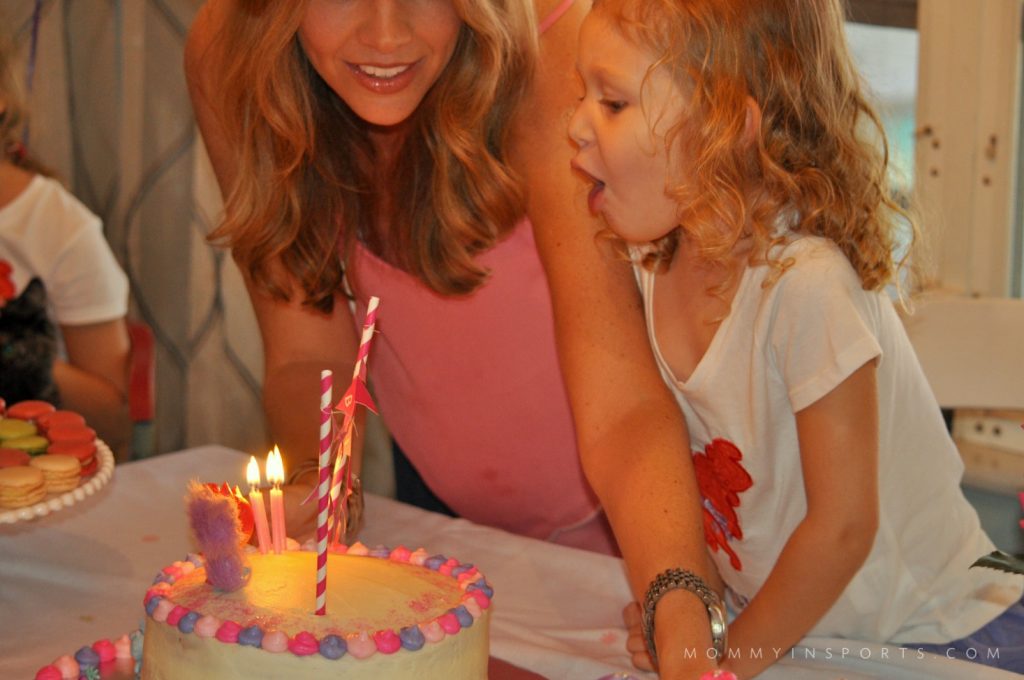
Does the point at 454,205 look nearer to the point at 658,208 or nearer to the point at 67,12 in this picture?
the point at 658,208

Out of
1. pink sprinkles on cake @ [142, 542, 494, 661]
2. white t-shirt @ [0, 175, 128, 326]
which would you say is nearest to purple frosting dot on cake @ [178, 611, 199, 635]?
pink sprinkles on cake @ [142, 542, 494, 661]

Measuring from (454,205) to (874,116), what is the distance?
18.7 inches

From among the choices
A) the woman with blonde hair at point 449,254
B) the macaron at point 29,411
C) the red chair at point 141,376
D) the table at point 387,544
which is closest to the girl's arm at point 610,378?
the woman with blonde hair at point 449,254

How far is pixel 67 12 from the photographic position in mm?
2881

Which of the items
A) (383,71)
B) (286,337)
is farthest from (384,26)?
(286,337)

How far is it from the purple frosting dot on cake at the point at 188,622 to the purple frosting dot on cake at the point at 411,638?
0.48 ft

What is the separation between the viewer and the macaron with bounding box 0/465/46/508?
118 centimetres

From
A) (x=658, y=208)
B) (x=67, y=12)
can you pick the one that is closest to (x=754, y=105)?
(x=658, y=208)

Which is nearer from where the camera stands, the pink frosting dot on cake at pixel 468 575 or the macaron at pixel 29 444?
the pink frosting dot on cake at pixel 468 575

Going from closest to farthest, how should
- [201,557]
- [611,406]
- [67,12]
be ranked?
[201,557] → [611,406] → [67,12]

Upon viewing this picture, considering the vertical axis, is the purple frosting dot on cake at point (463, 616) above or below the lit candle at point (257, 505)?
below

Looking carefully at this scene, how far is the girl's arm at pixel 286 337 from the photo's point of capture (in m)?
1.48

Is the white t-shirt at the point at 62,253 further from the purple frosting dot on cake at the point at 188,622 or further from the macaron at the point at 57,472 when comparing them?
the purple frosting dot on cake at the point at 188,622

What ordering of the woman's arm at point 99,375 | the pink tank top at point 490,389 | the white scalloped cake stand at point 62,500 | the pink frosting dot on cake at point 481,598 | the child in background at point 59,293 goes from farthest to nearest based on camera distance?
1. the woman's arm at point 99,375
2. the child in background at point 59,293
3. the pink tank top at point 490,389
4. the white scalloped cake stand at point 62,500
5. the pink frosting dot on cake at point 481,598
